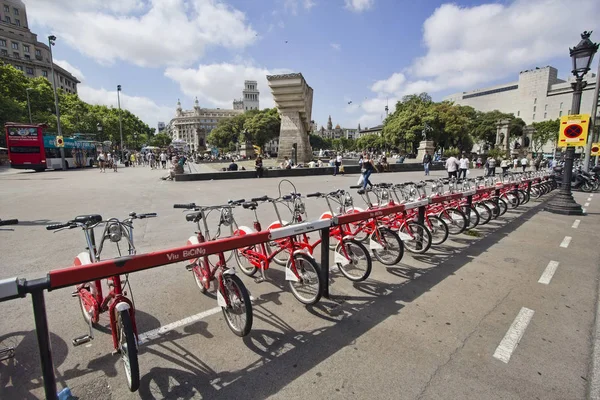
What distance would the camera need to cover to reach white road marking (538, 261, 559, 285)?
15.2ft

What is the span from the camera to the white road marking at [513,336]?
2922mm

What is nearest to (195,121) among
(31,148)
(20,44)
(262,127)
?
(20,44)

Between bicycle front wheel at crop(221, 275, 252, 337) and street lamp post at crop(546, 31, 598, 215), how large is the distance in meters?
10.2

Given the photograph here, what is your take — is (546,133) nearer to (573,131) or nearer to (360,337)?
(573,131)

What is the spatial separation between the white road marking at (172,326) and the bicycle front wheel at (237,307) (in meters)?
0.45

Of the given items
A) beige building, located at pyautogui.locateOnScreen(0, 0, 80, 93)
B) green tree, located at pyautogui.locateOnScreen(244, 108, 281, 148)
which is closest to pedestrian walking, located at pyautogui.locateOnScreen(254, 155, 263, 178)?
green tree, located at pyautogui.locateOnScreen(244, 108, 281, 148)

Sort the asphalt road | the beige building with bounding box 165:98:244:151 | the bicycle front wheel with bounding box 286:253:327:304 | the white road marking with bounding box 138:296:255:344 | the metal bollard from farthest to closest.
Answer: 1. the beige building with bounding box 165:98:244:151
2. the metal bollard
3. the bicycle front wheel with bounding box 286:253:327:304
4. the white road marking with bounding box 138:296:255:344
5. the asphalt road

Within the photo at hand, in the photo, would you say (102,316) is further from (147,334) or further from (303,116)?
(303,116)

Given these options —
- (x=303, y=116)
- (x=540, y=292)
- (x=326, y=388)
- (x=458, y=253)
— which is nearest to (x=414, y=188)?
(x=458, y=253)

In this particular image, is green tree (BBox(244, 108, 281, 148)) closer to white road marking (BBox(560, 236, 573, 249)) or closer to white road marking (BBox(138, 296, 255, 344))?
white road marking (BBox(560, 236, 573, 249))

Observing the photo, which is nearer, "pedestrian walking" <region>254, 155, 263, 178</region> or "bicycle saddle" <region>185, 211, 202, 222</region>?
"bicycle saddle" <region>185, 211, 202, 222</region>

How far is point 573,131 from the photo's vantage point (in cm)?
916

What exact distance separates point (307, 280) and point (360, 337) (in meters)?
0.93

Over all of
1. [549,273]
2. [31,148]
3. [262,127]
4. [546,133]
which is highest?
[262,127]
